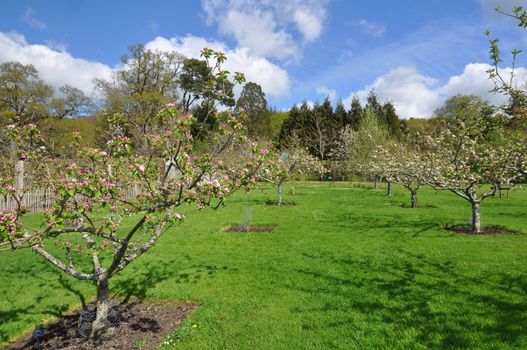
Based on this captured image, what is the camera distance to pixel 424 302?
5.05 meters

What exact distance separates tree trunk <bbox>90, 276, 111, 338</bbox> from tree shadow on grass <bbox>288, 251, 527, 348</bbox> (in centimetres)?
260

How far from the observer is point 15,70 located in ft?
94.7

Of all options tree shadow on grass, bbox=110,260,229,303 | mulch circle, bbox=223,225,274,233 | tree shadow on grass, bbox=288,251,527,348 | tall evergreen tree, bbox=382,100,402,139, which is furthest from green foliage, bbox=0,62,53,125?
tall evergreen tree, bbox=382,100,402,139

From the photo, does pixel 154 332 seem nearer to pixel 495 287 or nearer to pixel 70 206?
pixel 70 206

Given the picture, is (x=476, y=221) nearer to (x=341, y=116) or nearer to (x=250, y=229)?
(x=250, y=229)

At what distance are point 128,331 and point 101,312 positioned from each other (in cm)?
43

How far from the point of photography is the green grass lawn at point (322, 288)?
14.0 ft

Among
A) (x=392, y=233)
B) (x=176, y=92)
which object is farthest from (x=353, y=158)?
(x=176, y=92)

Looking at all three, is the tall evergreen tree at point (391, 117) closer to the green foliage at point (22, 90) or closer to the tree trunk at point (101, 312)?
the green foliage at point (22, 90)

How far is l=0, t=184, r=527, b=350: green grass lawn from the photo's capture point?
4258 millimetres

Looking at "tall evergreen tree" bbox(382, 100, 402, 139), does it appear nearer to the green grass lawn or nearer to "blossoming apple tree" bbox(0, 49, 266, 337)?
the green grass lawn

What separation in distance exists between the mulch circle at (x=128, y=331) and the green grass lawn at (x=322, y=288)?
251mm

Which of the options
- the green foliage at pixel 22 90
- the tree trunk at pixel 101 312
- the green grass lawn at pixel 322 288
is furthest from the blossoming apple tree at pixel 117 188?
the green foliage at pixel 22 90

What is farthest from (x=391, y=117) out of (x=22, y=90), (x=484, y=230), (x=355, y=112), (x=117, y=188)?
(x=117, y=188)
